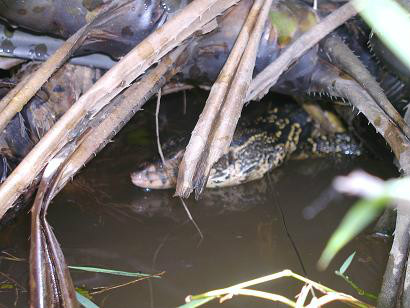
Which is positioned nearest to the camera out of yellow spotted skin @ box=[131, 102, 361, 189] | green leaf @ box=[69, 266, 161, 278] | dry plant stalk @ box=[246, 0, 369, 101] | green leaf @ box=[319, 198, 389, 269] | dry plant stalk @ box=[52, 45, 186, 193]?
green leaf @ box=[319, 198, 389, 269]

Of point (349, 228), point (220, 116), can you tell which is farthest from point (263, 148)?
point (349, 228)

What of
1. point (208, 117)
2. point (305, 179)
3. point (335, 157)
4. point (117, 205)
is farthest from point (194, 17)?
point (335, 157)

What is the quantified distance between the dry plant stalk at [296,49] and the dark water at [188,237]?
24.3 inches

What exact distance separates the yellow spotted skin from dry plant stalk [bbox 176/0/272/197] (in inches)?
33.1

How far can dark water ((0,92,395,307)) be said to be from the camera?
5.64 ft

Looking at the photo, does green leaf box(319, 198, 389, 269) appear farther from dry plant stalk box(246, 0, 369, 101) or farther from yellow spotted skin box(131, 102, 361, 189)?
yellow spotted skin box(131, 102, 361, 189)

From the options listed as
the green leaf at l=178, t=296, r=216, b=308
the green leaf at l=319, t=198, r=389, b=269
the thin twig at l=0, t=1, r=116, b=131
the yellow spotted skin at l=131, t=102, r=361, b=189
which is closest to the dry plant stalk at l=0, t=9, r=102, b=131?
the thin twig at l=0, t=1, r=116, b=131

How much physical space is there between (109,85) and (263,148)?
1478mm

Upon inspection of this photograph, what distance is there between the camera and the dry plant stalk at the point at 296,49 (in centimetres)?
184

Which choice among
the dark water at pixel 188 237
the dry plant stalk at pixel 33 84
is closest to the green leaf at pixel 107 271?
the dark water at pixel 188 237

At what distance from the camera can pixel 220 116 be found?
160 centimetres

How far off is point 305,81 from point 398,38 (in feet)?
2.44

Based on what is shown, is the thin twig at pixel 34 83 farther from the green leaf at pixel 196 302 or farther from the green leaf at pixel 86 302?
the green leaf at pixel 196 302

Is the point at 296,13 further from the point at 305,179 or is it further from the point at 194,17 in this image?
the point at 305,179
